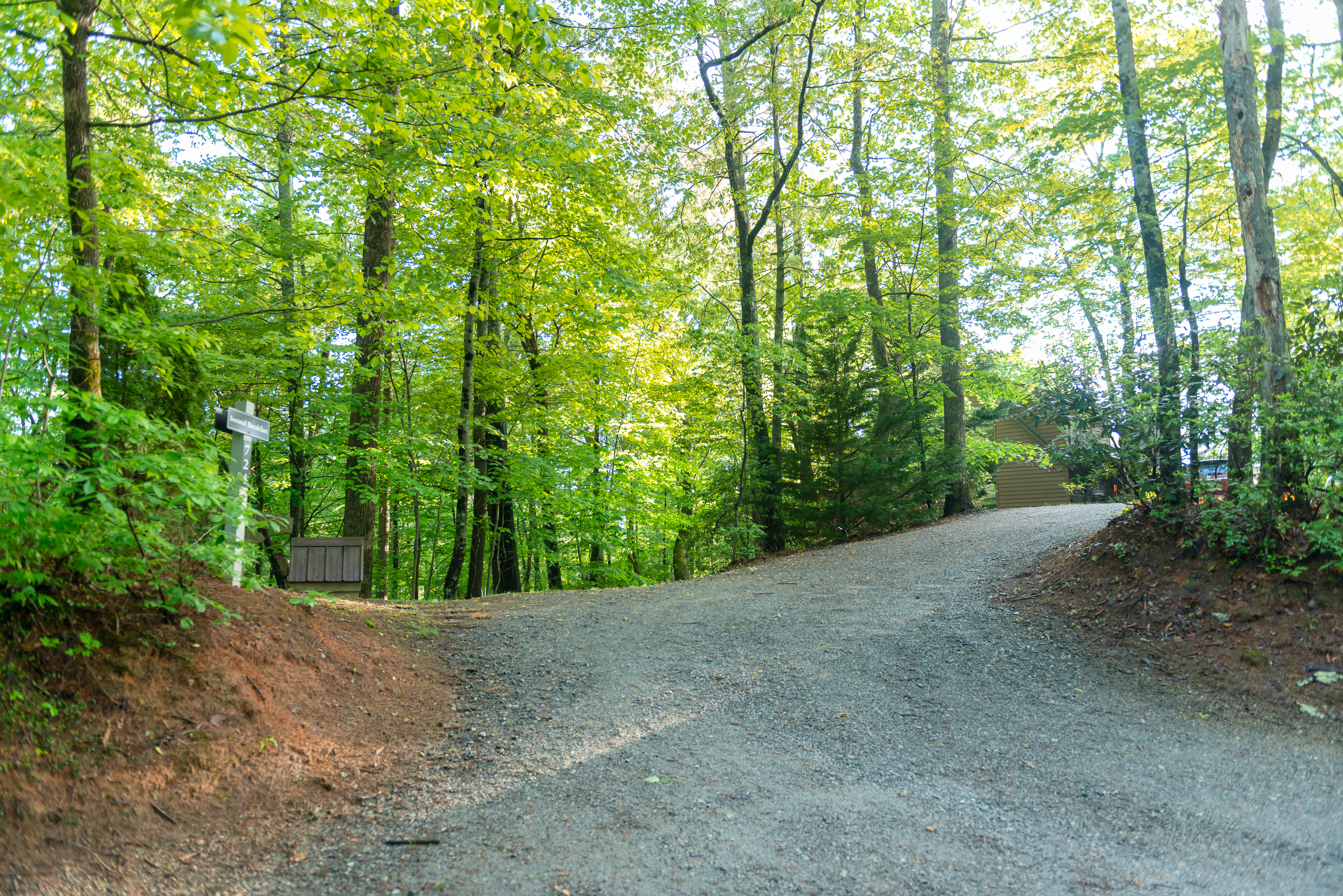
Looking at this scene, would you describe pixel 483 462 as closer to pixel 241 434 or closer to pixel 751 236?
pixel 241 434

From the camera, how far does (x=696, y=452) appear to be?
18.1 m

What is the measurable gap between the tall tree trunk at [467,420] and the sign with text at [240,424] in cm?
439

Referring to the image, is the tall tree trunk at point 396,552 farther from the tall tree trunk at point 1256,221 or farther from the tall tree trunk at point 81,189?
the tall tree trunk at point 1256,221

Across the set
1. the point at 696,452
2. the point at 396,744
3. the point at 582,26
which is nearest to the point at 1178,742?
the point at 396,744

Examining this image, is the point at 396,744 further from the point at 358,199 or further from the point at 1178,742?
the point at 358,199

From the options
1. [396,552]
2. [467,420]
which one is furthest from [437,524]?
[467,420]

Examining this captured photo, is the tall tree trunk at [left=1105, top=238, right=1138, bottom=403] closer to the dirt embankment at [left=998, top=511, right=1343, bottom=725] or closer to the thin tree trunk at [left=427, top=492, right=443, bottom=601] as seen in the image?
the dirt embankment at [left=998, top=511, right=1343, bottom=725]

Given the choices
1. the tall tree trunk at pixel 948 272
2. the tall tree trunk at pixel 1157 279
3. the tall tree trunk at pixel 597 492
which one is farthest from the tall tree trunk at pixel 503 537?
the tall tree trunk at pixel 1157 279

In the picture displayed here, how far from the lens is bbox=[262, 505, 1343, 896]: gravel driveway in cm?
308

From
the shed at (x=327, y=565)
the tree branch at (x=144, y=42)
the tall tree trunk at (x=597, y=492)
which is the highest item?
the tree branch at (x=144, y=42)

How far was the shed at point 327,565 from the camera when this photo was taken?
344 inches

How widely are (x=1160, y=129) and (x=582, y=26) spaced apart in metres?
9.29

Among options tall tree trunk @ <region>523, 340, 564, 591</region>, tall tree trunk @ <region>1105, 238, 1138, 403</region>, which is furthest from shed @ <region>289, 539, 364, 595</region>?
tall tree trunk @ <region>1105, 238, 1138, 403</region>

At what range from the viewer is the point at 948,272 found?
1479 centimetres
